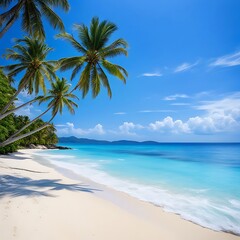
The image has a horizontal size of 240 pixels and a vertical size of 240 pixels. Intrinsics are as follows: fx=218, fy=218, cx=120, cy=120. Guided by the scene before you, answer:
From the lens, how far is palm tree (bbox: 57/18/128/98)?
12.6 metres

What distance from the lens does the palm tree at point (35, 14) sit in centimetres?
941

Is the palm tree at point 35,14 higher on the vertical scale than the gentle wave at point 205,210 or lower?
higher

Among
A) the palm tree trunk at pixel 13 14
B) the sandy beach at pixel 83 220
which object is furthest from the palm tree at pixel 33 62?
the sandy beach at pixel 83 220

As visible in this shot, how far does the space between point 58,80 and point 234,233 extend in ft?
46.1

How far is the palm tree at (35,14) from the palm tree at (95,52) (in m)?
1.80

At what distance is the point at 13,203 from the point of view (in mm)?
5559

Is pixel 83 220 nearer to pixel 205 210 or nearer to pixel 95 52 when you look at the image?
pixel 205 210

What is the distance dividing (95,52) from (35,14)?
371cm

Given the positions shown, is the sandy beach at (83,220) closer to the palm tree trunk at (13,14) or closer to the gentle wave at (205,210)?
the gentle wave at (205,210)

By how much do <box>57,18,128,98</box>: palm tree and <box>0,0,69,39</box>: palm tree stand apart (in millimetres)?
1802

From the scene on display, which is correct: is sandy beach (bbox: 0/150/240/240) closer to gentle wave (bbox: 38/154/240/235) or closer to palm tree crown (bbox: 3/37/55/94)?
gentle wave (bbox: 38/154/240/235)

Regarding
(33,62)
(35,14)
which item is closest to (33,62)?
(33,62)

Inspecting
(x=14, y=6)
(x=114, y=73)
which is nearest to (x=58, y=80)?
(x=114, y=73)

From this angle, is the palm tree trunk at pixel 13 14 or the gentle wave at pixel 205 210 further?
the palm tree trunk at pixel 13 14
